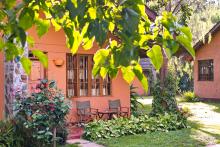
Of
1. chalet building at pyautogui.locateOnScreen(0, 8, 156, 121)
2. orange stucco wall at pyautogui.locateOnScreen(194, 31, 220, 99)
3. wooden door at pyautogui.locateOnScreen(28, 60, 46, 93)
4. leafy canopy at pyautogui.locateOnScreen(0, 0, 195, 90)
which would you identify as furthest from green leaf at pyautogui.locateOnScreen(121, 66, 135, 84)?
orange stucco wall at pyautogui.locateOnScreen(194, 31, 220, 99)

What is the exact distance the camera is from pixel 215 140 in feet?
31.8

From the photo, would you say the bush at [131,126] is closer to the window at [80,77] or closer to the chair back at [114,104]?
the chair back at [114,104]

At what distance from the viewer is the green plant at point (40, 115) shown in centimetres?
732

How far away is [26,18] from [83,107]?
10520 mm

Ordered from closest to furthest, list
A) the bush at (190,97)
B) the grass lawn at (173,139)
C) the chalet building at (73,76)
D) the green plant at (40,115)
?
the green plant at (40,115) < the grass lawn at (173,139) < the chalet building at (73,76) < the bush at (190,97)

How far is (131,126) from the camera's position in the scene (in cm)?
1060

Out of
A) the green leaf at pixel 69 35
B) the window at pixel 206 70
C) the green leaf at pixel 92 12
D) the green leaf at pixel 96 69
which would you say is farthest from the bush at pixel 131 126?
the window at pixel 206 70

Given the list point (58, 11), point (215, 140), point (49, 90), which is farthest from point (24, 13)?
point (215, 140)

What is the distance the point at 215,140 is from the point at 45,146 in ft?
15.0

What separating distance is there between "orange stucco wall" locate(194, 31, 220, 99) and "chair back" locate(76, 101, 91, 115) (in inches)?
558

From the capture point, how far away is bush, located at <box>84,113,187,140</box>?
9820 mm

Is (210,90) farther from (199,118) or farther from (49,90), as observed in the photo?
(49,90)

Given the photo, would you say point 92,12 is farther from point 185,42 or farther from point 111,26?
point 185,42

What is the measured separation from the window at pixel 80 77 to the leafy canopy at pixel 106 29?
33.4 feet
